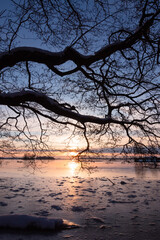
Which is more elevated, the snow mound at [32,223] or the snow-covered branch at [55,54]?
the snow-covered branch at [55,54]

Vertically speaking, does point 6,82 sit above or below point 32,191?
above

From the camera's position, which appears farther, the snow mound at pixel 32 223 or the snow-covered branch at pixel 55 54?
the snow-covered branch at pixel 55 54

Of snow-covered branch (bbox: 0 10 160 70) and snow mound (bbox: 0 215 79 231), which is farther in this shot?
snow-covered branch (bbox: 0 10 160 70)

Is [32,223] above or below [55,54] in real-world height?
below

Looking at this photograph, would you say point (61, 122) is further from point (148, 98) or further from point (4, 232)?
point (4, 232)

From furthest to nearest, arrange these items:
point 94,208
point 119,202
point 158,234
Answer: point 119,202
point 94,208
point 158,234

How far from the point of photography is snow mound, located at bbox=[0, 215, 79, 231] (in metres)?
3.96

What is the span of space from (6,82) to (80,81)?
2477 mm

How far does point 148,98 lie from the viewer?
21.2 feet

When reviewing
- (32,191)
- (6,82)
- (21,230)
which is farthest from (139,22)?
(32,191)

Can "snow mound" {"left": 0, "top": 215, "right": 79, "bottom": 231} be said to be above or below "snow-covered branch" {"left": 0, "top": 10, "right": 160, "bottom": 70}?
below

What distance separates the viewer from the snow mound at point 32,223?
156 inches

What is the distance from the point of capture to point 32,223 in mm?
4027

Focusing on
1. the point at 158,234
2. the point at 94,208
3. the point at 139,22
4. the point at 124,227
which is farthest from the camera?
the point at 94,208
